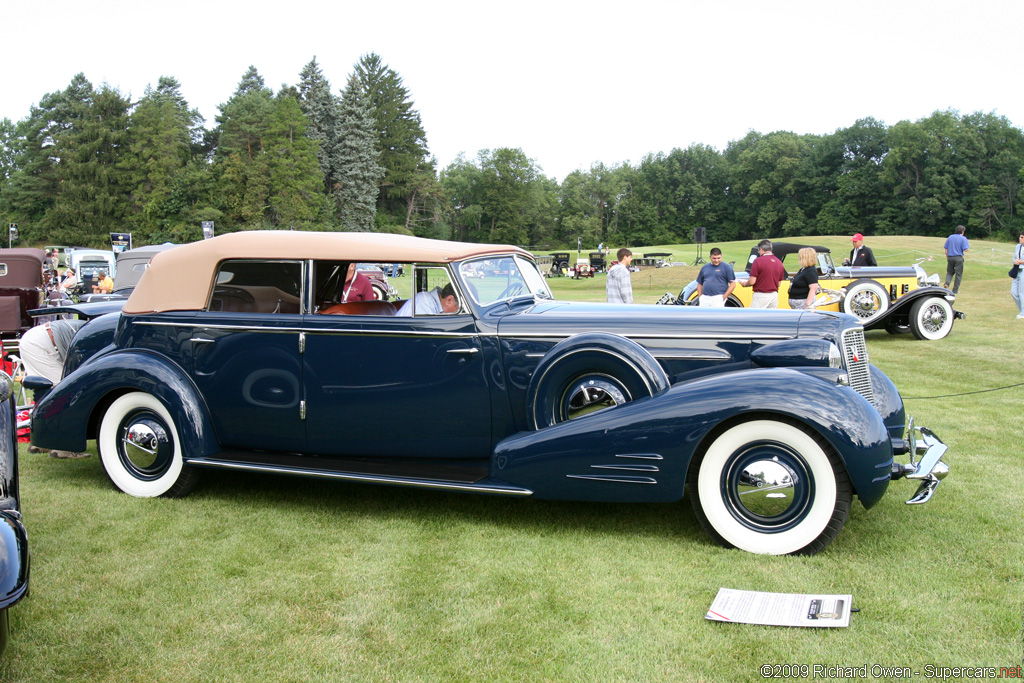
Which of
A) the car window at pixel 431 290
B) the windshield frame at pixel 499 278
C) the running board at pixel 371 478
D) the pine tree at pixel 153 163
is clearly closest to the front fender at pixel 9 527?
→ the running board at pixel 371 478

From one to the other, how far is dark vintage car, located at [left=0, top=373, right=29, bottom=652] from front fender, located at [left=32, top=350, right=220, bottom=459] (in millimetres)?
1983

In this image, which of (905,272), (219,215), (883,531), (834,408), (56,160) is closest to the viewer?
(834,408)

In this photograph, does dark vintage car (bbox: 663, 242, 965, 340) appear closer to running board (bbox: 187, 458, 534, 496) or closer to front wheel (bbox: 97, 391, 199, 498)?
running board (bbox: 187, 458, 534, 496)

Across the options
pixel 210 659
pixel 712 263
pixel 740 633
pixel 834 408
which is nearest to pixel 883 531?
pixel 834 408

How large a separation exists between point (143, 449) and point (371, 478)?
6.05 ft

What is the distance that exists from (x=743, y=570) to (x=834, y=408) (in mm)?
938

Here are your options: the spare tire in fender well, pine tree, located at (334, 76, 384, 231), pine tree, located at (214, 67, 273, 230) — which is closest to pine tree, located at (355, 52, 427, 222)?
pine tree, located at (334, 76, 384, 231)

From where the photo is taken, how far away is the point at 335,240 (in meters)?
4.57

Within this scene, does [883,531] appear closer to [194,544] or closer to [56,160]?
[194,544]

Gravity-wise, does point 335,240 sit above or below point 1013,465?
above

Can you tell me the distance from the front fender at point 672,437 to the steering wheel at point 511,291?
3.55ft

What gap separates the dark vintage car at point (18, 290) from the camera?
10.7 m

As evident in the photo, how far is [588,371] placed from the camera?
4023mm

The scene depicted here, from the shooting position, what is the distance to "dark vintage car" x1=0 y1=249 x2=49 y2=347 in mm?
10688
